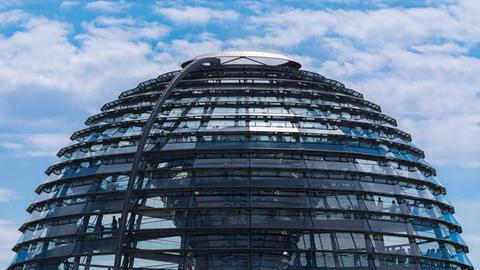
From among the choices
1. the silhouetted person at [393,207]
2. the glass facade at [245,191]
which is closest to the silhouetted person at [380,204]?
the glass facade at [245,191]

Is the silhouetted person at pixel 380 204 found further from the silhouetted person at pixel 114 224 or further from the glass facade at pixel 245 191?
the silhouetted person at pixel 114 224

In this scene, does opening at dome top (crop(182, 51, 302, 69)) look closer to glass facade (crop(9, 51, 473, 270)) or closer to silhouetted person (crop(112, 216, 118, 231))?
glass facade (crop(9, 51, 473, 270))

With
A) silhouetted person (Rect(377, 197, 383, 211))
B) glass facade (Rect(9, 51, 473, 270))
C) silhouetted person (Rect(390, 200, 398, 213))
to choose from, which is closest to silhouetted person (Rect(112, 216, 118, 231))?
glass facade (Rect(9, 51, 473, 270))

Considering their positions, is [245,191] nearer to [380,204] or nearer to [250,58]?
[380,204]

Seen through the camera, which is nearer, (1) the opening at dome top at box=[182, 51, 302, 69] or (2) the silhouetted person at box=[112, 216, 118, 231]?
(2) the silhouetted person at box=[112, 216, 118, 231]

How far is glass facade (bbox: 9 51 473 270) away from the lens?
116 ft

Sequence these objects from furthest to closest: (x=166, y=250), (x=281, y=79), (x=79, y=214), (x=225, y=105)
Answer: (x=281, y=79) < (x=225, y=105) < (x=79, y=214) < (x=166, y=250)

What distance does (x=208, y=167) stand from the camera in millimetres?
37219

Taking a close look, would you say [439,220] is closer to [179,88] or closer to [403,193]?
[403,193]

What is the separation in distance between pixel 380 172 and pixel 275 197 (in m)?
5.26

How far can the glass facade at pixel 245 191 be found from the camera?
1398 inches

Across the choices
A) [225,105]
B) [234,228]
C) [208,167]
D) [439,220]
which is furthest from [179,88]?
[439,220]

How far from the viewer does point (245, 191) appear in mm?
36656

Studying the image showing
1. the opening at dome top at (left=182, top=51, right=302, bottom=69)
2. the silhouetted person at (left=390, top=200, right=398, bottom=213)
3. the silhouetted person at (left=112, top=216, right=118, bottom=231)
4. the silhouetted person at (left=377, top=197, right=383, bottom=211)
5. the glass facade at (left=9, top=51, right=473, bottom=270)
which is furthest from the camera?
the opening at dome top at (left=182, top=51, right=302, bottom=69)
